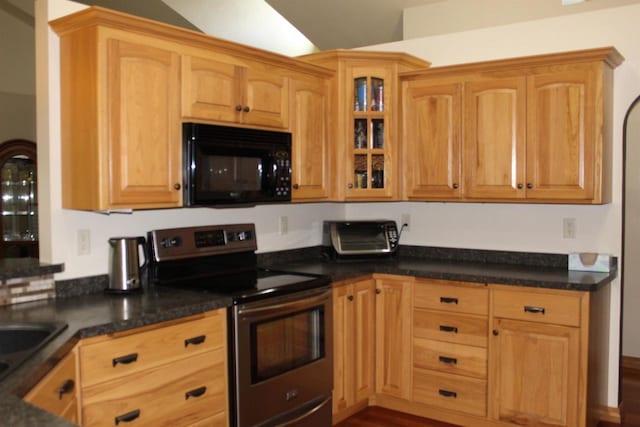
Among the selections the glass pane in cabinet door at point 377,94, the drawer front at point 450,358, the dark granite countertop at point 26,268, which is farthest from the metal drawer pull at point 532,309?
the dark granite countertop at point 26,268

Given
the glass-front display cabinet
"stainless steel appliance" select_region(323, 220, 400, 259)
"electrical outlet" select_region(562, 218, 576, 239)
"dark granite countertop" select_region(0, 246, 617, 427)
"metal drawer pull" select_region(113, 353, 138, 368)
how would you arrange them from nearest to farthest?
"dark granite countertop" select_region(0, 246, 617, 427) → "metal drawer pull" select_region(113, 353, 138, 368) → "electrical outlet" select_region(562, 218, 576, 239) → "stainless steel appliance" select_region(323, 220, 400, 259) → the glass-front display cabinet

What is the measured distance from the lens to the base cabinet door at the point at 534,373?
3.03 m

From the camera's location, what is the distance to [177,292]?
2.76m

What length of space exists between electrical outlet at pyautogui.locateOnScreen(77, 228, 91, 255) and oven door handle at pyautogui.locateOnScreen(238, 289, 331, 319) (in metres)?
0.81

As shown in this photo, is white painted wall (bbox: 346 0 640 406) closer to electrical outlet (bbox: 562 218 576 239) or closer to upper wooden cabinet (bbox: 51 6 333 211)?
electrical outlet (bbox: 562 218 576 239)

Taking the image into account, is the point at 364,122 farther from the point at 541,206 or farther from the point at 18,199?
the point at 18,199

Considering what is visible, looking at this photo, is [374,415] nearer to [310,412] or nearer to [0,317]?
[310,412]

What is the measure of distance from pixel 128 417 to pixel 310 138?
1942mm

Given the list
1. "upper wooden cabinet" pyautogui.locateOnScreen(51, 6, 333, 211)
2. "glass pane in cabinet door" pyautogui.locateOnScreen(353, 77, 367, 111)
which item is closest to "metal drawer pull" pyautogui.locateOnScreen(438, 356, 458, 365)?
"glass pane in cabinet door" pyautogui.locateOnScreen(353, 77, 367, 111)

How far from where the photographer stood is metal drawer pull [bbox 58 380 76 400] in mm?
1871

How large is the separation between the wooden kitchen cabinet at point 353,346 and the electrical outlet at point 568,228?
1213mm

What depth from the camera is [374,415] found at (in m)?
3.58

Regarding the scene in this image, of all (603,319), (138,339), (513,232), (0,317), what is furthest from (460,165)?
(0,317)

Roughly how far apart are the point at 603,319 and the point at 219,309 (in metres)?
2.20
